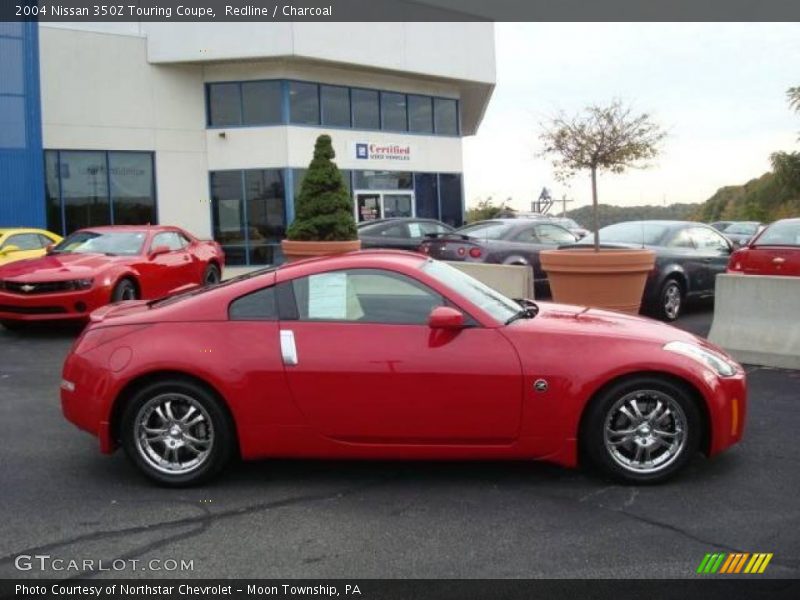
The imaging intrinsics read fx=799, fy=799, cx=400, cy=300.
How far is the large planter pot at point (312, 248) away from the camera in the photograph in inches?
470

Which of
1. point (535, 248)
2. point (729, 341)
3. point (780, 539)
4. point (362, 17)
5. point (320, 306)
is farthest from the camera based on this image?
point (362, 17)

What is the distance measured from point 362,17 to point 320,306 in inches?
868

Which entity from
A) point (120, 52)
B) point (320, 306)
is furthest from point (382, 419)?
point (120, 52)

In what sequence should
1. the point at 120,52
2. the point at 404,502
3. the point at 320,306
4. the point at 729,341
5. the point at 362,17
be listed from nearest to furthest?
1. the point at 404,502
2. the point at 320,306
3. the point at 729,341
4. the point at 120,52
5. the point at 362,17

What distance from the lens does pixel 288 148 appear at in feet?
78.7

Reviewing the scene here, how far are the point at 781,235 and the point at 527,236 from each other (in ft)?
14.7

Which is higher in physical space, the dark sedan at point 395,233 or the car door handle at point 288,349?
the dark sedan at point 395,233

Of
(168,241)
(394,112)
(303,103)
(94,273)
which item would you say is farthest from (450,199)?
(94,273)

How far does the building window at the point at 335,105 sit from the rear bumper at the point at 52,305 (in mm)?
16007

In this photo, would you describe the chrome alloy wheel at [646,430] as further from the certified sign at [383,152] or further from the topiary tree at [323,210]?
the certified sign at [383,152]

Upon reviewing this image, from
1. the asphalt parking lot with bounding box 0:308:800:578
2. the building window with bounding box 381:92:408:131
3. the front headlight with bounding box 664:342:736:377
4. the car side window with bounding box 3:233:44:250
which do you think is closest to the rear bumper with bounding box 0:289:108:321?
the car side window with bounding box 3:233:44:250

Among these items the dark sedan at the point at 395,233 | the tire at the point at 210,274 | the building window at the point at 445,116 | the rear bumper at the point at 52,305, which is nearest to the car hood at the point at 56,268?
the rear bumper at the point at 52,305

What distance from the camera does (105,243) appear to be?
11.8m

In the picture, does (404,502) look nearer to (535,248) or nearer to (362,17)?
(535,248)
